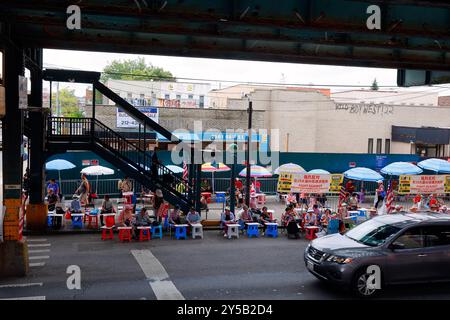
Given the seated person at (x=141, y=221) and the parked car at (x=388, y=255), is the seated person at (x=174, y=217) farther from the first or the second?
the parked car at (x=388, y=255)

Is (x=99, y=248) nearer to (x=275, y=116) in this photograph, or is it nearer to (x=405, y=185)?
(x=405, y=185)

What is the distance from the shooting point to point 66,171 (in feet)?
85.3

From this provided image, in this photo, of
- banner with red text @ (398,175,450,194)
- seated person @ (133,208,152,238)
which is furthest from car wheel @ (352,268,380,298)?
banner with red text @ (398,175,450,194)

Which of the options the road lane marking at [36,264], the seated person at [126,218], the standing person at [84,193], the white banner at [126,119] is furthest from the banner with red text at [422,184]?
the white banner at [126,119]

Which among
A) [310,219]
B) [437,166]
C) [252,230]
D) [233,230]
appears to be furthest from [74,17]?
[437,166]

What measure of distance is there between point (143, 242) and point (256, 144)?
22028mm

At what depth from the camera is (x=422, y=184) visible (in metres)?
23.7

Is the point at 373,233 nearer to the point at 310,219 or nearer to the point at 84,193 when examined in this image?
the point at 310,219

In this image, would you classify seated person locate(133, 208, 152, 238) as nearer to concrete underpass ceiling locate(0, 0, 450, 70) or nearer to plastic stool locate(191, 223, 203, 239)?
plastic stool locate(191, 223, 203, 239)

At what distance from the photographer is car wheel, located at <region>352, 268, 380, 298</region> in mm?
10445

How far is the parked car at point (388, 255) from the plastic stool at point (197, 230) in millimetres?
6435

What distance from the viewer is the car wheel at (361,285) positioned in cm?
1044

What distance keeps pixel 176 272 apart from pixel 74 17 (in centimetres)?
673
